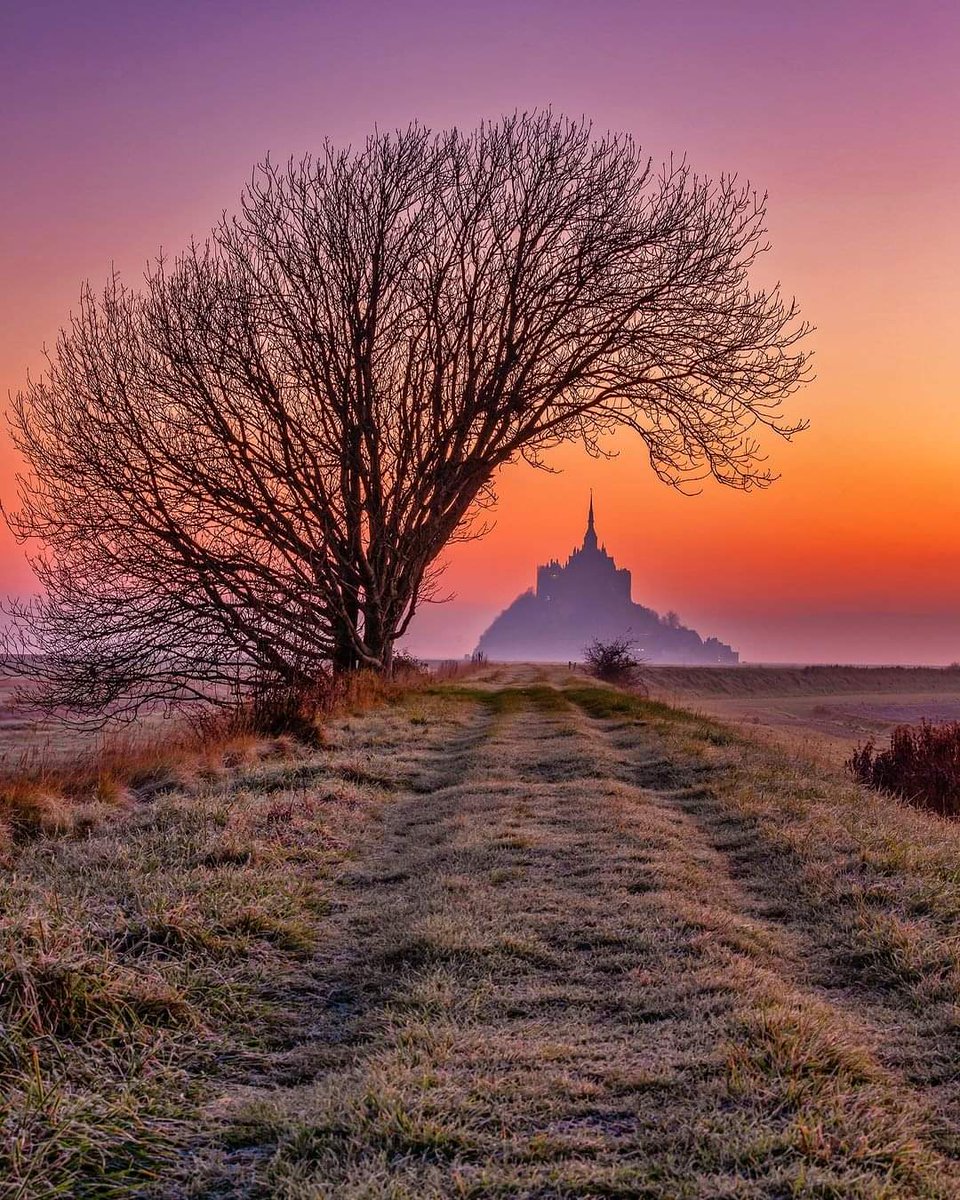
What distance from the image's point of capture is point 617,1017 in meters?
4.32

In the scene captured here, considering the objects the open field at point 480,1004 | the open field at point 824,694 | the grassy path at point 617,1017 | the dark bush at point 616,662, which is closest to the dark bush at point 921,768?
the grassy path at point 617,1017

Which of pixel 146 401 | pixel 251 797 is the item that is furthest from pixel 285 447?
pixel 251 797

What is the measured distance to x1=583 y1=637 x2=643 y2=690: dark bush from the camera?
42781 mm

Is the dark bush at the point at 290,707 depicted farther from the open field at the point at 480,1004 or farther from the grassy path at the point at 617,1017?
the grassy path at the point at 617,1017

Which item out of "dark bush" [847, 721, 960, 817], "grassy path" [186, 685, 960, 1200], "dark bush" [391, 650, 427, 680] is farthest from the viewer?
"dark bush" [391, 650, 427, 680]

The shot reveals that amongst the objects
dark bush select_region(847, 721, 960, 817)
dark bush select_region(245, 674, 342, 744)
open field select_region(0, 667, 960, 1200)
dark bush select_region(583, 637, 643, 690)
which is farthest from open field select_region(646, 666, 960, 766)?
open field select_region(0, 667, 960, 1200)

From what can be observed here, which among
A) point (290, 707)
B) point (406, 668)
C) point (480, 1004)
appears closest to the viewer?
point (480, 1004)

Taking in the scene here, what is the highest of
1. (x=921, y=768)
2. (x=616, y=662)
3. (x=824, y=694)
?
(x=616, y=662)

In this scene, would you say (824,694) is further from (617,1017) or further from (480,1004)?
(480,1004)

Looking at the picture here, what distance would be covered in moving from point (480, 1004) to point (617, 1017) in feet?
→ 2.22

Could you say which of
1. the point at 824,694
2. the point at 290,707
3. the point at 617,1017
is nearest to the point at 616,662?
the point at 824,694

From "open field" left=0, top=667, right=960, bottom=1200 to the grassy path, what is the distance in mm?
16

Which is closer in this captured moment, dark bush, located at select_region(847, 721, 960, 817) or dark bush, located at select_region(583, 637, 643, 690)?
dark bush, located at select_region(847, 721, 960, 817)

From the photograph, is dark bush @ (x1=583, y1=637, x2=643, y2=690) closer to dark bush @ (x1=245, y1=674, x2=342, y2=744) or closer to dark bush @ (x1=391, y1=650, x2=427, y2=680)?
dark bush @ (x1=391, y1=650, x2=427, y2=680)
